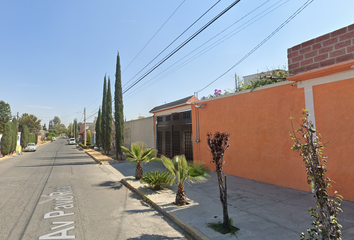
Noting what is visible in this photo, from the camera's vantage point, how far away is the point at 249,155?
8445 millimetres

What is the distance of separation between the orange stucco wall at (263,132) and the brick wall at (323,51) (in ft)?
2.57

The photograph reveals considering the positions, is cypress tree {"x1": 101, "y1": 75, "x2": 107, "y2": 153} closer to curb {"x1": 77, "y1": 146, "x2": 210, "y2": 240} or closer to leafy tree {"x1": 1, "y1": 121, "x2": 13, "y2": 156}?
leafy tree {"x1": 1, "y1": 121, "x2": 13, "y2": 156}

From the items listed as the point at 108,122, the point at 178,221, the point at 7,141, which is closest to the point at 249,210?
the point at 178,221

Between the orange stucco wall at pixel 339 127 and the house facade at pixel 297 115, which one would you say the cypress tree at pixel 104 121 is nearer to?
the house facade at pixel 297 115

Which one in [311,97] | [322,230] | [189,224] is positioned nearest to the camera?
[322,230]

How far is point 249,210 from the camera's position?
513cm

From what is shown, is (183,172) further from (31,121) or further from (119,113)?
(31,121)

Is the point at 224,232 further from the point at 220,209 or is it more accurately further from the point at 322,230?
the point at 322,230

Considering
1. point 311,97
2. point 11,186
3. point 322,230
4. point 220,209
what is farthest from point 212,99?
point 11,186

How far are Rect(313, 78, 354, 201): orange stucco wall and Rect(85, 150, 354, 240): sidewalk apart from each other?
26.0 inches

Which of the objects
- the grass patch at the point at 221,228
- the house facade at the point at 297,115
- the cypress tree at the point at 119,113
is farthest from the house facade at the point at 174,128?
the grass patch at the point at 221,228

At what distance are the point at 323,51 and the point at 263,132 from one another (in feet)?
10.7

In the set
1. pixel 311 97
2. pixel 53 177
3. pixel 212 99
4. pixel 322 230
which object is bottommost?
pixel 53 177

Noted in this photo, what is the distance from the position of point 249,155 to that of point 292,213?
3715mm
